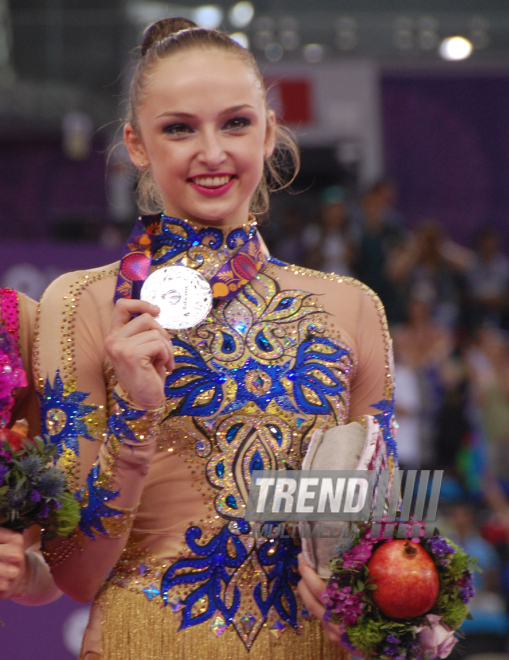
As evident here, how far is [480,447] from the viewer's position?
5387 millimetres

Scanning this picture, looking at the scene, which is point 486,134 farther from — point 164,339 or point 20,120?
point 164,339

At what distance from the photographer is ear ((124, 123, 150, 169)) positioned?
5.70 ft

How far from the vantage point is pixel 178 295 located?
158cm

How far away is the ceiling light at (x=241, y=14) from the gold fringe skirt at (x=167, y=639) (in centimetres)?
707

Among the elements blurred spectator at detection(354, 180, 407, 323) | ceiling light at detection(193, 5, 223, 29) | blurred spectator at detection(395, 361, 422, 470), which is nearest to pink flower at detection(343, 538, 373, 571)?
blurred spectator at detection(395, 361, 422, 470)

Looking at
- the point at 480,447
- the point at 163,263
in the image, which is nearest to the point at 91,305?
the point at 163,263

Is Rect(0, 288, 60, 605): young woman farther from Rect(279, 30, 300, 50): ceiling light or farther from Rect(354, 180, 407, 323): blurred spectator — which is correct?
Rect(279, 30, 300, 50): ceiling light

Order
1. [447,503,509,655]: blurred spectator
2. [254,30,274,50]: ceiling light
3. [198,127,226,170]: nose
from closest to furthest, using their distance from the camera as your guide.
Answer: [198,127,226,170]: nose < [447,503,509,655]: blurred spectator < [254,30,274,50]: ceiling light

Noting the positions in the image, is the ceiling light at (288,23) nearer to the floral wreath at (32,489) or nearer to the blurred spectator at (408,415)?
the blurred spectator at (408,415)

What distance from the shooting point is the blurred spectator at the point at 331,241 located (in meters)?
5.78

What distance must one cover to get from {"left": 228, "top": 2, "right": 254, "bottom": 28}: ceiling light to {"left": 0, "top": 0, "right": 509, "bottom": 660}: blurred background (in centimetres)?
1

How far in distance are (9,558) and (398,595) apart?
0.58m

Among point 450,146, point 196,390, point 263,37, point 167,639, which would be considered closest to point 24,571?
point 167,639

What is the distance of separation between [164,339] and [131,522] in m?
0.31
